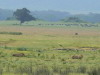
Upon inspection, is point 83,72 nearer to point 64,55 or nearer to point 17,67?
point 17,67

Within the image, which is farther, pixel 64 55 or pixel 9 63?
pixel 64 55

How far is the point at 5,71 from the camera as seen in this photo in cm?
3409

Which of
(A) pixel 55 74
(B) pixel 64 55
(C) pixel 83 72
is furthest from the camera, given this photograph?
(B) pixel 64 55

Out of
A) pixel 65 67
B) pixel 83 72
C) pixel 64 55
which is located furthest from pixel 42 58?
pixel 83 72

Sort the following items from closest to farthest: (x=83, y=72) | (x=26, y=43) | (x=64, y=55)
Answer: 1. (x=83, y=72)
2. (x=64, y=55)
3. (x=26, y=43)

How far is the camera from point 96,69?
36062 millimetres

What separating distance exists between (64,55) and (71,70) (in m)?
14.0

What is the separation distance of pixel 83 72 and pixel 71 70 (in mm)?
1431

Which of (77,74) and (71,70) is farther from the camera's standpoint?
(71,70)

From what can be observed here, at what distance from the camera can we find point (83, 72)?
1379 inches

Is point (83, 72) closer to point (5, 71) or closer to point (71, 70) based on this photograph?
point (71, 70)

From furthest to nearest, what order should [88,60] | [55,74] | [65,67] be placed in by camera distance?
1. [88,60]
2. [65,67]
3. [55,74]

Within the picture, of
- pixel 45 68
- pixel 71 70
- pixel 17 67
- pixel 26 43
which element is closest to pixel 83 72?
pixel 71 70

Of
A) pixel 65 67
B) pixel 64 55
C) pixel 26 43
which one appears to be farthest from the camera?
pixel 26 43
